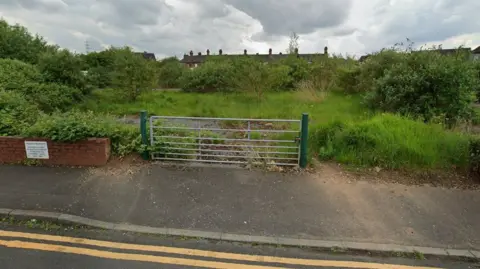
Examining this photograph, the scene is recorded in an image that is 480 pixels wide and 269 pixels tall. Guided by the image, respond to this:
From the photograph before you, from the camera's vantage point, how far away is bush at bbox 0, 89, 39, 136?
18.1 feet

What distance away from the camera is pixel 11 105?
636 centimetres

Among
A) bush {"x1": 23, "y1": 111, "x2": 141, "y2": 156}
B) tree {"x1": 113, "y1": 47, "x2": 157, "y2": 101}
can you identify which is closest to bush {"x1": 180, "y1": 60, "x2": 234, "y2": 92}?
tree {"x1": 113, "y1": 47, "x2": 157, "y2": 101}

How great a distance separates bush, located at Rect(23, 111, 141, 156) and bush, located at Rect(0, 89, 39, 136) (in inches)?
15.3

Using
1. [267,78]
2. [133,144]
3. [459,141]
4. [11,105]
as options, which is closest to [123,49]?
[267,78]

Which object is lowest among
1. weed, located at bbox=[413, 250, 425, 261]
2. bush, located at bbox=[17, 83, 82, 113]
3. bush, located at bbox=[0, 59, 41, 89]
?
weed, located at bbox=[413, 250, 425, 261]

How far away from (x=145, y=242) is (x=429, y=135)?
551 centimetres

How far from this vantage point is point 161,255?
3.08 metres

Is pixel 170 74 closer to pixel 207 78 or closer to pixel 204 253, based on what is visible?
pixel 207 78

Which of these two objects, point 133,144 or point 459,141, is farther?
point 133,144

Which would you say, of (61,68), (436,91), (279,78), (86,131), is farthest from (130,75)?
(436,91)

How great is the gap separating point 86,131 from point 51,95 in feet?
20.8

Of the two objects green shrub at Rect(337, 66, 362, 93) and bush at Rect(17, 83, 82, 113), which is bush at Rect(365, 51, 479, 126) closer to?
green shrub at Rect(337, 66, 362, 93)

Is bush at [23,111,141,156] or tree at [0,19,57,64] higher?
tree at [0,19,57,64]

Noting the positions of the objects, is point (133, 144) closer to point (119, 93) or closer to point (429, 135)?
point (429, 135)
